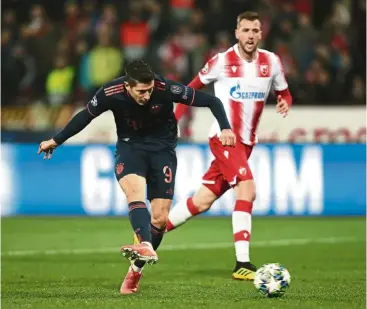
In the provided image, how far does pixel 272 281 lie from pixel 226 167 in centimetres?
234

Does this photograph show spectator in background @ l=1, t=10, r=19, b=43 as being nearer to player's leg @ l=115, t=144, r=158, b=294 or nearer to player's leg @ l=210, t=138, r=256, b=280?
player's leg @ l=210, t=138, r=256, b=280

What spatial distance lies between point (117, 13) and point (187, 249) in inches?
299

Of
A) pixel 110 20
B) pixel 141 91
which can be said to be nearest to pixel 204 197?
pixel 141 91

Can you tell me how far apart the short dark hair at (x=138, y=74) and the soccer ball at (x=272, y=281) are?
1804 mm

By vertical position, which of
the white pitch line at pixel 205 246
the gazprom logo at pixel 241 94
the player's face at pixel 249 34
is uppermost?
the player's face at pixel 249 34

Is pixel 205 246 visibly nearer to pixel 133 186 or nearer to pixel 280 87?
pixel 280 87

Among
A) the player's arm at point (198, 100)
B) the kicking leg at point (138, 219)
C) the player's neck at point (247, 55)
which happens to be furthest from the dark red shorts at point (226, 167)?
the kicking leg at point (138, 219)

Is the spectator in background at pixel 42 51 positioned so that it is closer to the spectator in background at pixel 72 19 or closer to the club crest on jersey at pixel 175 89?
the spectator in background at pixel 72 19

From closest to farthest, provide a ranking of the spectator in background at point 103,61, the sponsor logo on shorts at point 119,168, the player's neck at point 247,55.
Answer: the sponsor logo on shorts at point 119,168 → the player's neck at point 247,55 → the spectator in background at point 103,61

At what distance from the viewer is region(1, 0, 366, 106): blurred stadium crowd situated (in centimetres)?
1805

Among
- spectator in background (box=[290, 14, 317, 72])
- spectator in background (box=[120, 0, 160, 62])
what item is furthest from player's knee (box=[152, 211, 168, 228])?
spectator in background (box=[290, 14, 317, 72])

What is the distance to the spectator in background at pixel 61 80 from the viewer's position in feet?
59.3

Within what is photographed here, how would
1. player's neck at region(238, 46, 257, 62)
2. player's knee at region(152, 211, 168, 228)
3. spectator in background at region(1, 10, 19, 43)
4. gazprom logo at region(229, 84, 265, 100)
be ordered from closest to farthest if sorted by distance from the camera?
1. player's knee at region(152, 211, 168, 228)
2. player's neck at region(238, 46, 257, 62)
3. gazprom logo at region(229, 84, 265, 100)
4. spectator in background at region(1, 10, 19, 43)

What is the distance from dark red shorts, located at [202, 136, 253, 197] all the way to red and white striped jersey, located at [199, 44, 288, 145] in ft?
0.39
